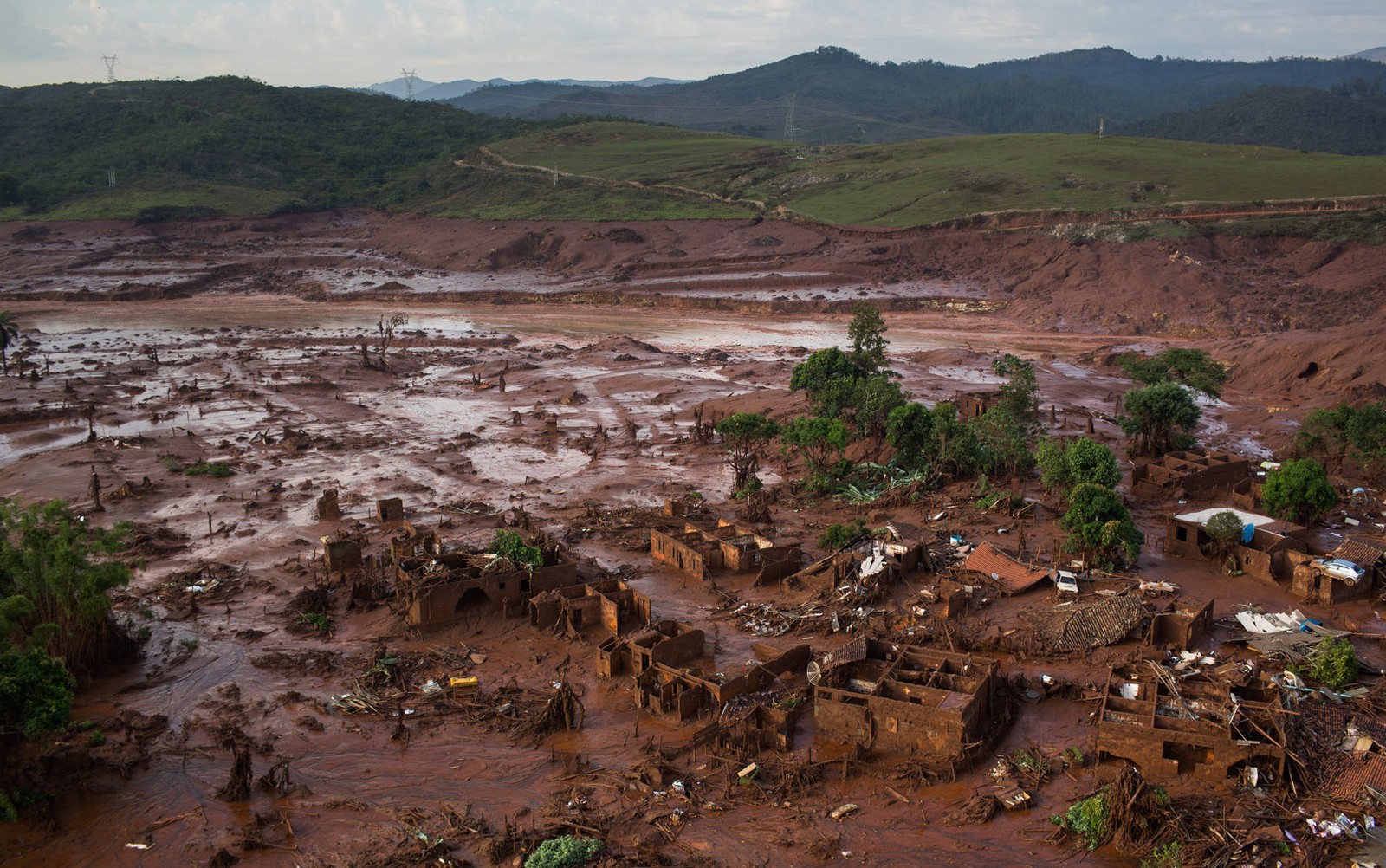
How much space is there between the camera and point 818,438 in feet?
98.7

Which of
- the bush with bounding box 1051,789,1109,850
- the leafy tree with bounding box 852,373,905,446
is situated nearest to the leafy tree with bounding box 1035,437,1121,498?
the leafy tree with bounding box 852,373,905,446

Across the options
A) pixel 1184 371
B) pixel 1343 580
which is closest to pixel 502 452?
pixel 1184 371

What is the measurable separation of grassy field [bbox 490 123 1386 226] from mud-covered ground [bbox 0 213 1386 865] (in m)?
7.50

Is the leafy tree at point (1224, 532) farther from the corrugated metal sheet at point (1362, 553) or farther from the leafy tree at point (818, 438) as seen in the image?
the leafy tree at point (818, 438)

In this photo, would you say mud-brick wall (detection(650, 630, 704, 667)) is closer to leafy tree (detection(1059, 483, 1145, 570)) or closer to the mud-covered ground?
the mud-covered ground

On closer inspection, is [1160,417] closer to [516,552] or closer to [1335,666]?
[1335,666]

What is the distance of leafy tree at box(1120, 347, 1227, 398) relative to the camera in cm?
3619

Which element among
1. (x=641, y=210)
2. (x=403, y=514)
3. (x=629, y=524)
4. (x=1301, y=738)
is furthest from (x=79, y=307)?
(x=1301, y=738)

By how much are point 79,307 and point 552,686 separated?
214ft

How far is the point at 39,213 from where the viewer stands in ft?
291

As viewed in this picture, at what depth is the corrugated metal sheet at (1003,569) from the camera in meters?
21.2

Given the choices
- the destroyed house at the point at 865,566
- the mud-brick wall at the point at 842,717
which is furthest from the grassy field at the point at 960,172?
the mud-brick wall at the point at 842,717

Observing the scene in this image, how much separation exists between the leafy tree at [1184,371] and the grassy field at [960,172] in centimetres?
3964

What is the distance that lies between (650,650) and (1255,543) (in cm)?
1394
